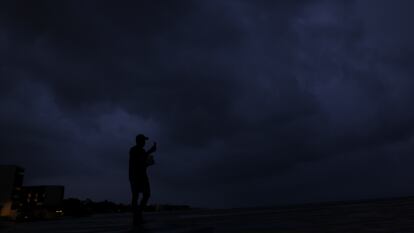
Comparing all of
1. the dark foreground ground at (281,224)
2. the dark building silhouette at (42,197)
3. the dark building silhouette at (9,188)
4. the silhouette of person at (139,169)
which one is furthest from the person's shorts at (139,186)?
the dark building silhouette at (42,197)

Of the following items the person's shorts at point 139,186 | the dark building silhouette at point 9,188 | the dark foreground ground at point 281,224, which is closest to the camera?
the dark foreground ground at point 281,224

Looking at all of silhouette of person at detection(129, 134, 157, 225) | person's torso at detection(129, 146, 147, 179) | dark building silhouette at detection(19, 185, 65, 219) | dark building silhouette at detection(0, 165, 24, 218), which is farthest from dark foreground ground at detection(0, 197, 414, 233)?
dark building silhouette at detection(19, 185, 65, 219)

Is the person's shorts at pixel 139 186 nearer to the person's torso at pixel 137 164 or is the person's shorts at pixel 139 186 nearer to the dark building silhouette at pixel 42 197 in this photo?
the person's torso at pixel 137 164

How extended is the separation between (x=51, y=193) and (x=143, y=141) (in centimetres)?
18276

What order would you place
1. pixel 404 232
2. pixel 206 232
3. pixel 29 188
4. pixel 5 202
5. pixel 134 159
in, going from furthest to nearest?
pixel 29 188 → pixel 5 202 → pixel 134 159 → pixel 206 232 → pixel 404 232

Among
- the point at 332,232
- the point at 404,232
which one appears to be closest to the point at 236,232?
the point at 332,232

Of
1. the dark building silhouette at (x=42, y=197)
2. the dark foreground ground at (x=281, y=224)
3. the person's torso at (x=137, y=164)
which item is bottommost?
the dark foreground ground at (x=281, y=224)

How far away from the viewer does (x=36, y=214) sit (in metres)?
76.8

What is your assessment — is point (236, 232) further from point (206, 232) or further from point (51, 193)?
point (51, 193)

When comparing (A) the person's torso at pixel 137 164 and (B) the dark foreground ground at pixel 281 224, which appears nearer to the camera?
(B) the dark foreground ground at pixel 281 224

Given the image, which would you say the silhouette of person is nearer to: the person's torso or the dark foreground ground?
the person's torso

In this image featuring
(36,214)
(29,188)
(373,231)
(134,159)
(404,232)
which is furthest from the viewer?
(29,188)

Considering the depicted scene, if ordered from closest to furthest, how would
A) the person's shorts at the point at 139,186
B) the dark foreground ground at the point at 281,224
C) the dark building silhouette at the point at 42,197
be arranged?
the dark foreground ground at the point at 281,224 < the person's shorts at the point at 139,186 < the dark building silhouette at the point at 42,197

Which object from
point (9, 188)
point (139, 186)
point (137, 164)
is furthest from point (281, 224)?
point (9, 188)
